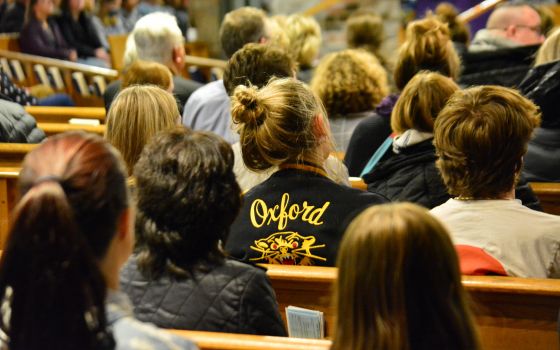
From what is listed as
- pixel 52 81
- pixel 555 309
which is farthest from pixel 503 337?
pixel 52 81

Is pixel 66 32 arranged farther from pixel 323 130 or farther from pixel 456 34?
pixel 323 130

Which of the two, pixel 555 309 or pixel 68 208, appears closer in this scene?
pixel 68 208

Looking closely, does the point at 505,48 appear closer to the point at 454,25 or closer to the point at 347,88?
the point at 454,25

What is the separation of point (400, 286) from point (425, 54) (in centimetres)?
296

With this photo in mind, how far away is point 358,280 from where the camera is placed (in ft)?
5.61

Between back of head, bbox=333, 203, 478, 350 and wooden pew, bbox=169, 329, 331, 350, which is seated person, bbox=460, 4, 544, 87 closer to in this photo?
wooden pew, bbox=169, 329, 331, 350

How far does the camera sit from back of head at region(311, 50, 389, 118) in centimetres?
468

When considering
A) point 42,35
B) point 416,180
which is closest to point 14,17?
point 42,35

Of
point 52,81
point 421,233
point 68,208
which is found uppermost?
point 68,208

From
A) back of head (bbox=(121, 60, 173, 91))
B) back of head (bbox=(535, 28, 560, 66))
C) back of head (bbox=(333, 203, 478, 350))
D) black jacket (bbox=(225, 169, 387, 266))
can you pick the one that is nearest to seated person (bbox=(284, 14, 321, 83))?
back of head (bbox=(121, 60, 173, 91))

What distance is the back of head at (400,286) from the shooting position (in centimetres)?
169

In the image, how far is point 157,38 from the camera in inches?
207

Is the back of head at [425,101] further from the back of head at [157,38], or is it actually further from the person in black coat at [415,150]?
the back of head at [157,38]

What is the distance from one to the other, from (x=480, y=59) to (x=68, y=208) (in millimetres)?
4777
